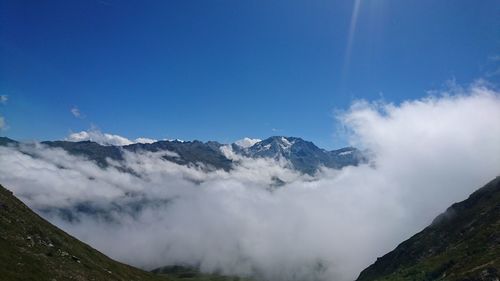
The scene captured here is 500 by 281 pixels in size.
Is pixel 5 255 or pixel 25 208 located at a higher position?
pixel 25 208

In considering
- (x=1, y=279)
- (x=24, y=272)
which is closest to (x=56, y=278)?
(x=24, y=272)

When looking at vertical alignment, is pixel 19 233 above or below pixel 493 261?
below

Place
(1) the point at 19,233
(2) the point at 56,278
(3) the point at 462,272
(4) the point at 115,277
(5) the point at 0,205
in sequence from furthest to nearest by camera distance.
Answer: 1. (3) the point at 462,272
2. (4) the point at 115,277
3. (5) the point at 0,205
4. (1) the point at 19,233
5. (2) the point at 56,278

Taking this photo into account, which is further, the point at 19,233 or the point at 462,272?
the point at 462,272

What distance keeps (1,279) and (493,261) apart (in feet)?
620

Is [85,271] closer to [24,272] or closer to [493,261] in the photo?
[24,272]

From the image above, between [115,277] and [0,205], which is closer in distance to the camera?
[0,205]

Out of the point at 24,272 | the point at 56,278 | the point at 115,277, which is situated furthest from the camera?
the point at 115,277

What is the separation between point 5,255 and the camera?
101312 mm

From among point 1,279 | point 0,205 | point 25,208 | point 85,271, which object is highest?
point 25,208

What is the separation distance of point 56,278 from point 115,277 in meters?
40.6

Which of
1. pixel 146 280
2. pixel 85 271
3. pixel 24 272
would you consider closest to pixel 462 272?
pixel 146 280

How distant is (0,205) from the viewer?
134m

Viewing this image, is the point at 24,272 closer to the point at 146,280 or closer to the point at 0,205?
the point at 0,205
